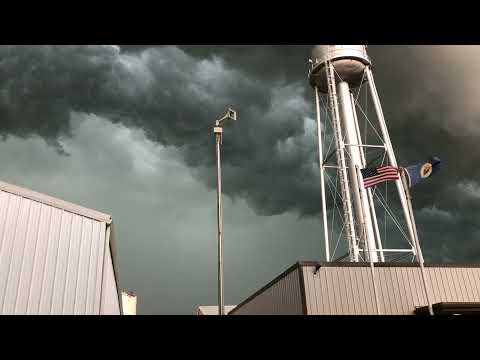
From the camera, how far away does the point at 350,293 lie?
2016cm

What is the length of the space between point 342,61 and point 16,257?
3116cm

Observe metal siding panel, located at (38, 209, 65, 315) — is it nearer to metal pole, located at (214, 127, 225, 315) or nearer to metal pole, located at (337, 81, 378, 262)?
metal pole, located at (214, 127, 225, 315)

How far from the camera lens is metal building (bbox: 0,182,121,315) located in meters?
12.8

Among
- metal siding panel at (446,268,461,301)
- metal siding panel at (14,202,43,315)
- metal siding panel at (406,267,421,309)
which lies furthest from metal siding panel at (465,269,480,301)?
metal siding panel at (14,202,43,315)

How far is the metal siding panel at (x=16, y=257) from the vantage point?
12484 millimetres

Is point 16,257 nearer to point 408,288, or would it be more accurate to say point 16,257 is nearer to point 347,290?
point 347,290

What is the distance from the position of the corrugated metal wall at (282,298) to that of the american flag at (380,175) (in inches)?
231

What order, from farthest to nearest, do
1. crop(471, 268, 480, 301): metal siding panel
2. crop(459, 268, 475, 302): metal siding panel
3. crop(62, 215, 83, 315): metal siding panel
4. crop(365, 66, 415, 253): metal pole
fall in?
crop(365, 66, 415, 253): metal pole < crop(471, 268, 480, 301): metal siding panel < crop(459, 268, 475, 302): metal siding panel < crop(62, 215, 83, 315): metal siding panel

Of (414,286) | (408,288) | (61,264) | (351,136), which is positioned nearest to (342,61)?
(351,136)

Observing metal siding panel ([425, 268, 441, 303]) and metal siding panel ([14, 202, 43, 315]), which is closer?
metal siding panel ([14, 202, 43, 315])

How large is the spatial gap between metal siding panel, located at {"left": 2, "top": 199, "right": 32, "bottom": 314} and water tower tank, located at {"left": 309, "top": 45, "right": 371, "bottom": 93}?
29.6 m

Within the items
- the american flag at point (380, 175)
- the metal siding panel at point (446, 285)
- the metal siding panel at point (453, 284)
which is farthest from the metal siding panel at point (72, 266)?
the metal siding panel at point (453, 284)
